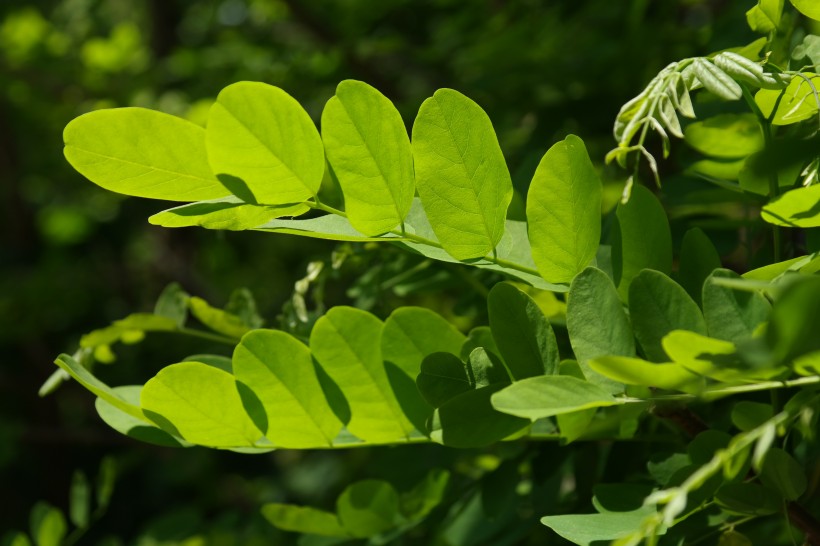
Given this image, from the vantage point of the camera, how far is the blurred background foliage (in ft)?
3.45

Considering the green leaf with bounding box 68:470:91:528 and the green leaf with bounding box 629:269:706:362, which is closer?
the green leaf with bounding box 629:269:706:362

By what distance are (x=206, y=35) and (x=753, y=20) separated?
206cm

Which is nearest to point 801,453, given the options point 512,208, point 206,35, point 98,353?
point 512,208

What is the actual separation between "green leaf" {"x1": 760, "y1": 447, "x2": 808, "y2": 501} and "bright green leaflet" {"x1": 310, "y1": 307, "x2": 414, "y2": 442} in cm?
21

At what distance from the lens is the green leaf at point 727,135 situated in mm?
608

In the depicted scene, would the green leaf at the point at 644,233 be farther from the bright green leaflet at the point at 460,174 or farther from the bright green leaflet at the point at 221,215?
the bright green leaflet at the point at 221,215

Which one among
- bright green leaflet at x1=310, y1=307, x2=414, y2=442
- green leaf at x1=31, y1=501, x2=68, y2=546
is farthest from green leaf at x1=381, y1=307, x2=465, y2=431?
green leaf at x1=31, y1=501, x2=68, y2=546

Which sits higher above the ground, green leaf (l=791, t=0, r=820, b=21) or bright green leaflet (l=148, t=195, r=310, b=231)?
green leaf (l=791, t=0, r=820, b=21)

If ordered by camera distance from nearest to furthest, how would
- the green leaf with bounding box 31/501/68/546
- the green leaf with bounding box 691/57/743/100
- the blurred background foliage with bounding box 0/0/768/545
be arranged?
the green leaf with bounding box 691/57/743/100 → the green leaf with bounding box 31/501/68/546 → the blurred background foliage with bounding box 0/0/768/545

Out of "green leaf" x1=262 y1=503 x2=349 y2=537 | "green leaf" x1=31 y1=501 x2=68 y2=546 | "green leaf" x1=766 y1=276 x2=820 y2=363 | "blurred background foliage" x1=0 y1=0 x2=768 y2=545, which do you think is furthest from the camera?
"blurred background foliage" x1=0 y1=0 x2=768 y2=545

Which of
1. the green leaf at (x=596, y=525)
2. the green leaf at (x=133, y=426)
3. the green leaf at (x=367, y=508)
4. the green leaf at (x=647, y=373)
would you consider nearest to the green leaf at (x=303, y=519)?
the green leaf at (x=367, y=508)

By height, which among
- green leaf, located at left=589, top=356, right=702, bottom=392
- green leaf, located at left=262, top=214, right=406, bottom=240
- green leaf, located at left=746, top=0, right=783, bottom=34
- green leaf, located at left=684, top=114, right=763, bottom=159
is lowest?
green leaf, located at left=589, top=356, right=702, bottom=392

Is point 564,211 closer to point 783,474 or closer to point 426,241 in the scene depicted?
point 426,241

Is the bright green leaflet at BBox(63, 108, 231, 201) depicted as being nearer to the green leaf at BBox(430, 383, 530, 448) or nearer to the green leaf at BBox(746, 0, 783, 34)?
the green leaf at BBox(430, 383, 530, 448)
